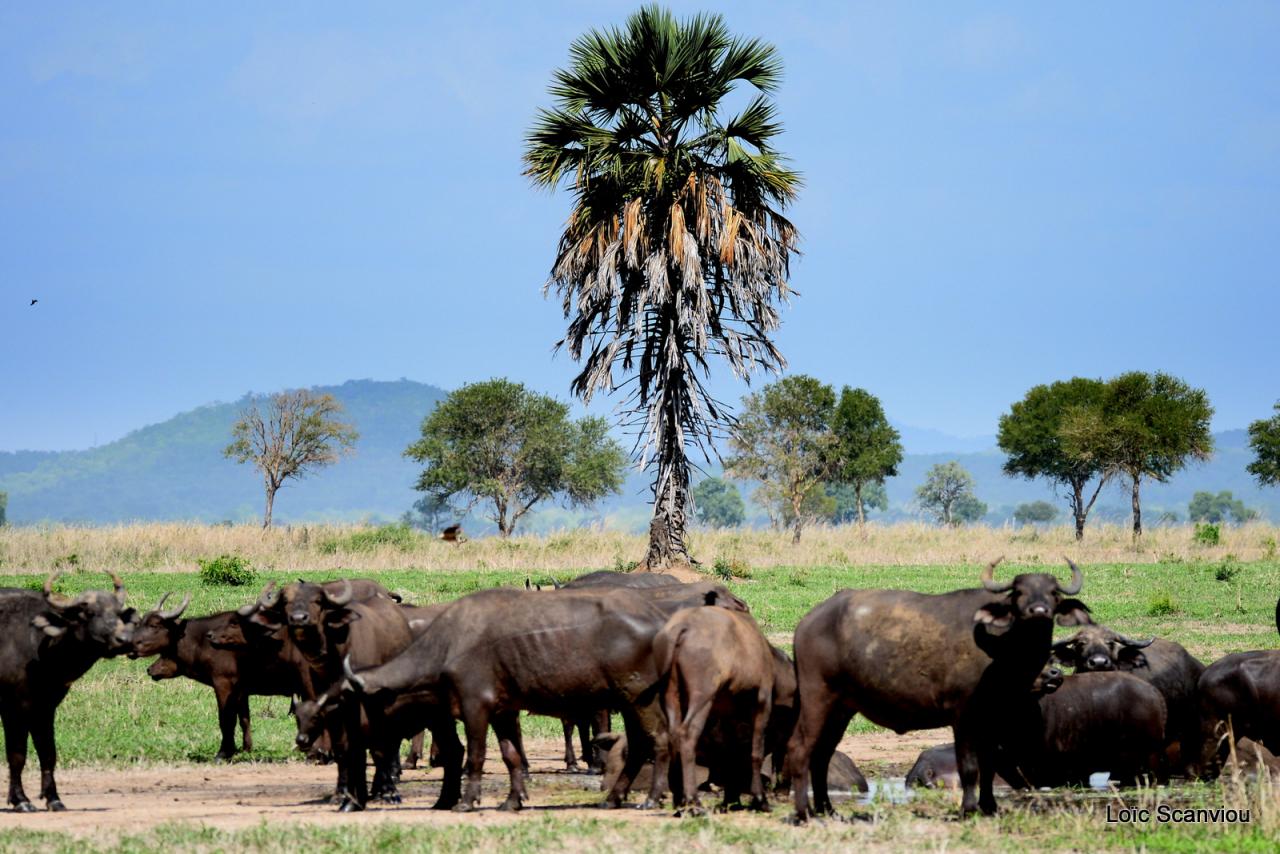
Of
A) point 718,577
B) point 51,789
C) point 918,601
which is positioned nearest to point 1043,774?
point 918,601

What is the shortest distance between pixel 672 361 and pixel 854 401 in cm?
3845

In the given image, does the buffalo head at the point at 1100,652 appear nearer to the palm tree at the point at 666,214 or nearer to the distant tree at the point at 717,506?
the palm tree at the point at 666,214

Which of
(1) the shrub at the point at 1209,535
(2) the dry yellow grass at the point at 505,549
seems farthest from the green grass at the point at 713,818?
(1) the shrub at the point at 1209,535

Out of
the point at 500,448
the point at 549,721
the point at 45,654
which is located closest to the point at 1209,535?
the point at 549,721

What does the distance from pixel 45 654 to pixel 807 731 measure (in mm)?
6114

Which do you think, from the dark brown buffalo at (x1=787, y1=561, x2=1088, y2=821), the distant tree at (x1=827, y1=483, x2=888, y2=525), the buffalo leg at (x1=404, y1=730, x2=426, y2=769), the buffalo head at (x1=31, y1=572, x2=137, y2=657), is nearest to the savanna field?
the buffalo leg at (x1=404, y1=730, x2=426, y2=769)

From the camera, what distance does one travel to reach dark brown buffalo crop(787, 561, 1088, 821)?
10633 millimetres

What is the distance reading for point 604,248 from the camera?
33000 millimetres

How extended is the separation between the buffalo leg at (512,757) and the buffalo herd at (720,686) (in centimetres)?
2

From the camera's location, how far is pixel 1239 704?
12883 millimetres

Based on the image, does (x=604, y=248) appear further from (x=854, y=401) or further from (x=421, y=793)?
(x=854, y=401)

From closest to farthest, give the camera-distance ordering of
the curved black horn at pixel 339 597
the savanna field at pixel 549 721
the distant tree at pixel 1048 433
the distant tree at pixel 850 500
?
the savanna field at pixel 549 721
the curved black horn at pixel 339 597
the distant tree at pixel 1048 433
the distant tree at pixel 850 500

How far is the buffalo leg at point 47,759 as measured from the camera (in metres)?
11.6

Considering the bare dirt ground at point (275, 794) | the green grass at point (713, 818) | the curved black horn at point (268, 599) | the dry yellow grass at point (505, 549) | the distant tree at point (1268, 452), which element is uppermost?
the distant tree at point (1268, 452)
